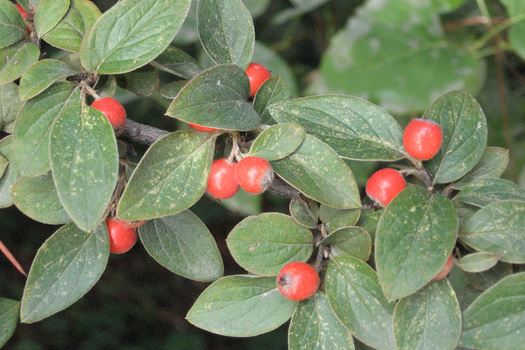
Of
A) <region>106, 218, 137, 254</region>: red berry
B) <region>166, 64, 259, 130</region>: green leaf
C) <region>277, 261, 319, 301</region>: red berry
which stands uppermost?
<region>166, 64, 259, 130</region>: green leaf

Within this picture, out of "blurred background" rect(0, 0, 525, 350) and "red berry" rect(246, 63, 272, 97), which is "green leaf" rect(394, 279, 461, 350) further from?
"blurred background" rect(0, 0, 525, 350)

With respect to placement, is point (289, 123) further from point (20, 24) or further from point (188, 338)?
point (188, 338)

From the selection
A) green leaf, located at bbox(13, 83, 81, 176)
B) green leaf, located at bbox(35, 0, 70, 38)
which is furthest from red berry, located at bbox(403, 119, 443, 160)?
green leaf, located at bbox(35, 0, 70, 38)

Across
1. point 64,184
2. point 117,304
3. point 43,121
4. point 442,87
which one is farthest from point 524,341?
point 117,304

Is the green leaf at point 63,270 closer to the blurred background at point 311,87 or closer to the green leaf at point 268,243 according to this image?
the green leaf at point 268,243

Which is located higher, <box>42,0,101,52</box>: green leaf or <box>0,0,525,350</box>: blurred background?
<box>42,0,101,52</box>: green leaf

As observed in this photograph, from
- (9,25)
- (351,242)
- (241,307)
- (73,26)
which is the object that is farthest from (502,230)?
(9,25)

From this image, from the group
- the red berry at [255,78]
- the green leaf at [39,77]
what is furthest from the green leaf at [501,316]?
the green leaf at [39,77]

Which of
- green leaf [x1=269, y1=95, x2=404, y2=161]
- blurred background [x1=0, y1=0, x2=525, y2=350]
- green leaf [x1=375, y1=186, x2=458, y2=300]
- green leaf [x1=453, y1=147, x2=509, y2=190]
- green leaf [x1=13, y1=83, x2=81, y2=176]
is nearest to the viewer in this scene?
green leaf [x1=375, y1=186, x2=458, y2=300]
